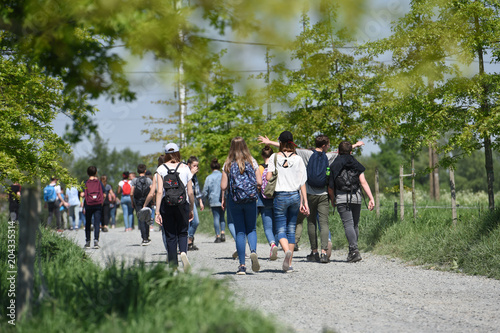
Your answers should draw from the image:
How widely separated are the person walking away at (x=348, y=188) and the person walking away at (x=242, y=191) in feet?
6.80

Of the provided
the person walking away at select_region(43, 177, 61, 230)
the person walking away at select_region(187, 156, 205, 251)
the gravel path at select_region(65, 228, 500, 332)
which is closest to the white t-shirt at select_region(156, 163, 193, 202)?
the gravel path at select_region(65, 228, 500, 332)

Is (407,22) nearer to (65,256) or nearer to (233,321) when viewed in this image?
(65,256)

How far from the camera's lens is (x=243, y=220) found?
9.27m

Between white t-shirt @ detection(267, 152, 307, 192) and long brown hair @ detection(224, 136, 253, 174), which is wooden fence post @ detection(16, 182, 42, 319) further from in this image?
white t-shirt @ detection(267, 152, 307, 192)

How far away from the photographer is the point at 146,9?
4293 mm

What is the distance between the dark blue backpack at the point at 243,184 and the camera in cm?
904

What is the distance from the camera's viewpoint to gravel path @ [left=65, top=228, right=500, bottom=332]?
18.7 ft

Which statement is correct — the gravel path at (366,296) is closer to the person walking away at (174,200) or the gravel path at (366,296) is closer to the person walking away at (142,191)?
the person walking away at (174,200)

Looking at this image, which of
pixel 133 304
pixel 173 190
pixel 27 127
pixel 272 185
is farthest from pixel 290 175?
pixel 133 304

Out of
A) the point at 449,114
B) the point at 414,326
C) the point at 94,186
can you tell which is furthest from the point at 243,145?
the point at 94,186

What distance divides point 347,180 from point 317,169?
20.6 inches

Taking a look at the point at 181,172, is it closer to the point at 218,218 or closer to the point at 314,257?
the point at 314,257

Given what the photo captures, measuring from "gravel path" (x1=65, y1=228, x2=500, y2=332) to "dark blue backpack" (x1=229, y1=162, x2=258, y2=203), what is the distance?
106 centimetres

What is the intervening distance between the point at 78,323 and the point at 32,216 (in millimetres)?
973
